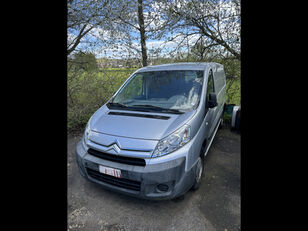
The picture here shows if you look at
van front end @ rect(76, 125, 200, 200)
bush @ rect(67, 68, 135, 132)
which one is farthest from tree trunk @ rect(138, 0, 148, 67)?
van front end @ rect(76, 125, 200, 200)

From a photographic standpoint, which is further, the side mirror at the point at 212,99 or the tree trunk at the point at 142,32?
the tree trunk at the point at 142,32

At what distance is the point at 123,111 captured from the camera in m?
2.69

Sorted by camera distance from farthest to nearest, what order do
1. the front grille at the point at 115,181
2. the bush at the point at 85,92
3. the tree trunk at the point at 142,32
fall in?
the tree trunk at the point at 142,32 < the bush at the point at 85,92 < the front grille at the point at 115,181

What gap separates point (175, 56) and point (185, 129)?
4096mm

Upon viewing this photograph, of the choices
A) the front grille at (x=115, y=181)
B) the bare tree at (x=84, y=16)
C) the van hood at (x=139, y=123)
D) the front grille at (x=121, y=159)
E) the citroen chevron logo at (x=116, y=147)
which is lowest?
the front grille at (x=115, y=181)

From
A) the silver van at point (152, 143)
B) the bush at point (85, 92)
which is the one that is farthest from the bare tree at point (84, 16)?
the silver van at point (152, 143)

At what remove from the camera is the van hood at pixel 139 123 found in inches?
83.7

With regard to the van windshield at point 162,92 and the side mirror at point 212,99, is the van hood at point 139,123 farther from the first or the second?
the side mirror at point 212,99

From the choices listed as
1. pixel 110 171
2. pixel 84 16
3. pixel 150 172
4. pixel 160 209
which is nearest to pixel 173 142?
pixel 150 172

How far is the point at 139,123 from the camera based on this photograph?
2289 mm

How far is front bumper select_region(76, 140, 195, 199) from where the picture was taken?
1945mm
